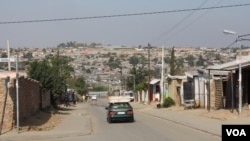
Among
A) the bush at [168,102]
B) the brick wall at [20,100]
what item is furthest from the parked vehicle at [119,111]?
the bush at [168,102]

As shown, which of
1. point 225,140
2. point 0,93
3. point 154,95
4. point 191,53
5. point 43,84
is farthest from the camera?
point 191,53

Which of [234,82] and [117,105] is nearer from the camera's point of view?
[117,105]

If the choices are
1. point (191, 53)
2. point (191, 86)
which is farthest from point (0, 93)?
point (191, 53)

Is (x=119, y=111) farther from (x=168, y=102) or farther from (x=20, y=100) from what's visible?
(x=168, y=102)

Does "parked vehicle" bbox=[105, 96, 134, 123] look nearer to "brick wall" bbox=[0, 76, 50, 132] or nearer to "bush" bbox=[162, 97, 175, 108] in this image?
"brick wall" bbox=[0, 76, 50, 132]

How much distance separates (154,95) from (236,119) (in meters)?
61.5

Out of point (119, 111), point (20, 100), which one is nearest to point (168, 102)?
point (119, 111)

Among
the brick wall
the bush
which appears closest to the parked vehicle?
the brick wall

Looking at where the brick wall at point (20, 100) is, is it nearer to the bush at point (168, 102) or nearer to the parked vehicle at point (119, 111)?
the parked vehicle at point (119, 111)

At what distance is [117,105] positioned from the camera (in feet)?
117

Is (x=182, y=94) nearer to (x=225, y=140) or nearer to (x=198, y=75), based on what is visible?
(x=198, y=75)

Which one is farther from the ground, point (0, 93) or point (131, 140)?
point (0, 93)

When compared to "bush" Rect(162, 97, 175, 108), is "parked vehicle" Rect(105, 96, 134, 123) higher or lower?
higher

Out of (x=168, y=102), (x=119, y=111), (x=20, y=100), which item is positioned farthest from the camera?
(x=168, y=102)
